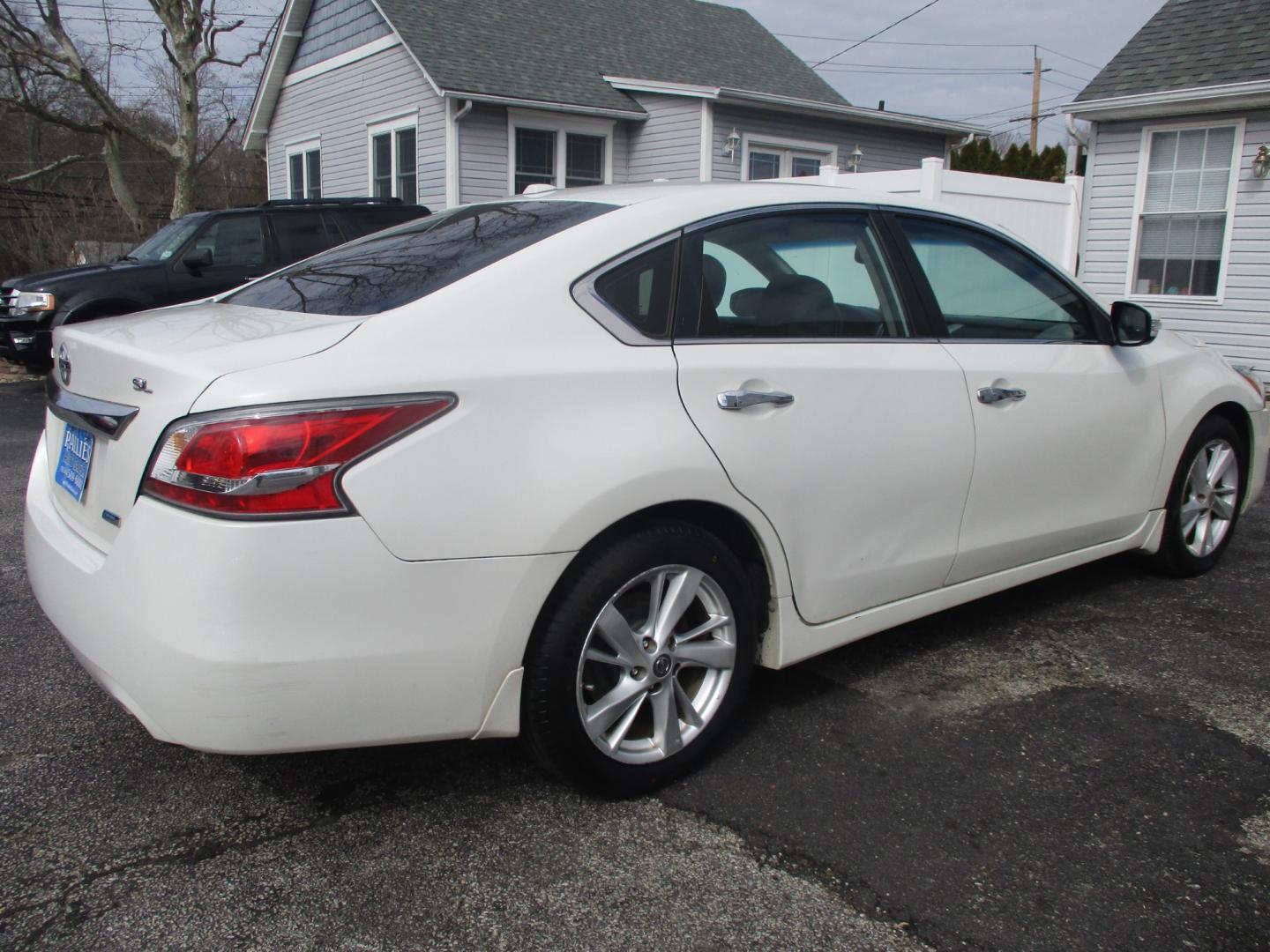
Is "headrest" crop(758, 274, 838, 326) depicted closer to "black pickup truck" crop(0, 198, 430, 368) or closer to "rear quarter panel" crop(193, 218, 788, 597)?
"rear quarter panel" crop(193, 218, 788, 597)

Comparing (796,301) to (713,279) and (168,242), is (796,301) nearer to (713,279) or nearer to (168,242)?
(713,279)

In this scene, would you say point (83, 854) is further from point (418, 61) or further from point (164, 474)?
point (418, 61)

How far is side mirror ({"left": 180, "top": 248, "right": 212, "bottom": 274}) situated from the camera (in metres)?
9.86

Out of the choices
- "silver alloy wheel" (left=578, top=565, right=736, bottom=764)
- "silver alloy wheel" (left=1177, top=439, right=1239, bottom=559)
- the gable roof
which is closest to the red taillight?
"silver alloy wheel" (left=578, top=565, right=736, bottom=764)

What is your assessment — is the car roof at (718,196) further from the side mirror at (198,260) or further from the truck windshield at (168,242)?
the truck windshield at (168,242)

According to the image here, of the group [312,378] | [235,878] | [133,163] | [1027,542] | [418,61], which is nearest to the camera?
[312,378]


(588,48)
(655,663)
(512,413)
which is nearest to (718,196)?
(512,413)

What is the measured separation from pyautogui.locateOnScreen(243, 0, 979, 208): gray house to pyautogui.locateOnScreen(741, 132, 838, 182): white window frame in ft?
0.09

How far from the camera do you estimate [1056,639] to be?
393 centimetres

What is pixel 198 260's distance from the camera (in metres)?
9.89

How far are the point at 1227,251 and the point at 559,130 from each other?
359 inches

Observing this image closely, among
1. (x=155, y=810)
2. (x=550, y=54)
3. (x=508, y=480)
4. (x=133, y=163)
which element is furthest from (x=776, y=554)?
(x=133, y=163)

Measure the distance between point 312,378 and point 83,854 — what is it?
4.19ft

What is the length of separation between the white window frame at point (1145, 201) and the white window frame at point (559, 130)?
7017mm
